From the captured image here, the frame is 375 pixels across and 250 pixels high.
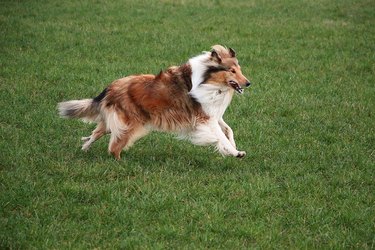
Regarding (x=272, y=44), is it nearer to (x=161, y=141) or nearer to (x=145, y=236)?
(x=161, y=141)

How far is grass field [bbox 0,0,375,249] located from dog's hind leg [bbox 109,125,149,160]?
0.17 meters

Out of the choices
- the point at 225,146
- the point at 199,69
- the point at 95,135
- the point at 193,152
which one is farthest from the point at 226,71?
the point at 95,135

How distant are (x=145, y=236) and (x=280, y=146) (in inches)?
139

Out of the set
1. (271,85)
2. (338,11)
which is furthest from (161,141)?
(338,11)

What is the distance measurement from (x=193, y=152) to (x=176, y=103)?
3.24 feet

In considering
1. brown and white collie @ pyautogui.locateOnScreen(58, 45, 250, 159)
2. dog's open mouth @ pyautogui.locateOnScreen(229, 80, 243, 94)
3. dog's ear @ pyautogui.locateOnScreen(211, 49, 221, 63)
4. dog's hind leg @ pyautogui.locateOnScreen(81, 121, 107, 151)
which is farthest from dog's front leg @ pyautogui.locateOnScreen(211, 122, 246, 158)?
dog's hind leg @ pyautogui.locateOnScreen(81, 121, 107, 151)

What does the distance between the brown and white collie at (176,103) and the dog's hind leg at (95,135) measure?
9 cm

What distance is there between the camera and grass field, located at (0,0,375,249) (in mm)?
5590

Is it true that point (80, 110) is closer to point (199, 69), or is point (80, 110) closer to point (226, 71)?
point (199, 69)

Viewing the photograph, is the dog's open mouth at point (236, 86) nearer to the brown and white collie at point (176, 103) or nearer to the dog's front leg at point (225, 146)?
the brown and white collie at point (176, 103)

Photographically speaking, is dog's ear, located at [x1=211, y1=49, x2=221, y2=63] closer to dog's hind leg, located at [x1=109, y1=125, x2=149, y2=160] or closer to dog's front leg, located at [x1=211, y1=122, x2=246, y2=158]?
dog's front leg, located at [x1=211, y1=122, x2=246, y2=158]

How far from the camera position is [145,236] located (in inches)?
213

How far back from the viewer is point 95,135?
7.76 metres

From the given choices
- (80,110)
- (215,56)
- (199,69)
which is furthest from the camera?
(80,110)
